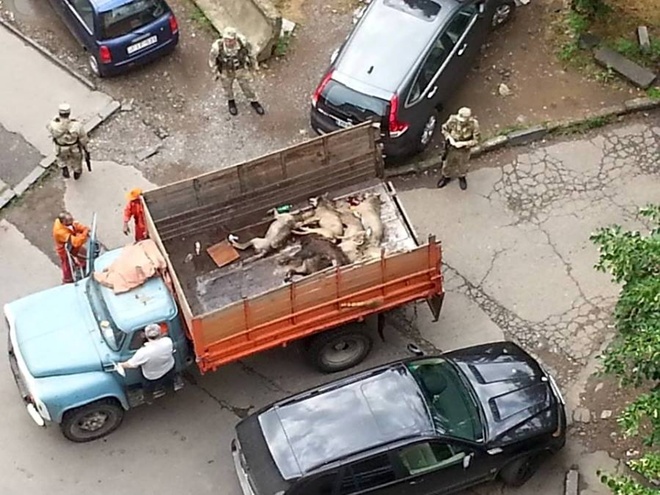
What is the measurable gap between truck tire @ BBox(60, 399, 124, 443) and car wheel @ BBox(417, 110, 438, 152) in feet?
19.0

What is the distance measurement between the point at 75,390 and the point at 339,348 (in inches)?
126

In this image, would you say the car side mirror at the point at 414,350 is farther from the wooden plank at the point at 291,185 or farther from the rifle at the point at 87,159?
the rifle at the point at 87,159

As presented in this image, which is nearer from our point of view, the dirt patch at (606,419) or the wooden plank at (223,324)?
the wooden plank at (223,324)

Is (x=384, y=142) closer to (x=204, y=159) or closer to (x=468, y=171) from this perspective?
(x=468, y=171)

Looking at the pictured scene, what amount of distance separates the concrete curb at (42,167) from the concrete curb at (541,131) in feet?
13.9

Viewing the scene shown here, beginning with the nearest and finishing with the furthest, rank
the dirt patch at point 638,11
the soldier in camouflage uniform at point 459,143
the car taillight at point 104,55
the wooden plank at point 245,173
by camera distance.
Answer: the wooden plank at point 245,173, the soldier in camouflage uniform at point 459,143, the car taillight at point 104,55, the dirt patch at point 638,11

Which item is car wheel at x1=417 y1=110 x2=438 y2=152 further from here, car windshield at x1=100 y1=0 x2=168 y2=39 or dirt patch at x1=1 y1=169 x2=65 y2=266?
dirt patch at x1=1 y1=169 x2=65 y2=266

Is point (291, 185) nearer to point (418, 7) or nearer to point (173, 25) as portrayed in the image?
point (418, 7)

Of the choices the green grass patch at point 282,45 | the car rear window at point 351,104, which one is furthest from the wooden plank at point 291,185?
the green grass patch at point 282,45

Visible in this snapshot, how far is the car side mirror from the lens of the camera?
13.8 meters

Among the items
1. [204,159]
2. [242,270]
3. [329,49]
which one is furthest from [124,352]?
[329,49]

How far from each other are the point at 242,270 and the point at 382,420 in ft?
9.36

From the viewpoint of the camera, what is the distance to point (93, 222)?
1480 centimetres

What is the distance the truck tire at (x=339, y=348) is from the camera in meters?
13.4
